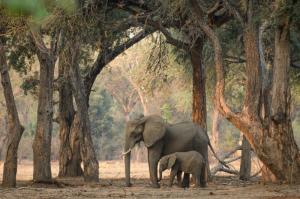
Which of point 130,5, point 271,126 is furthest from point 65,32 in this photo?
point 271,126

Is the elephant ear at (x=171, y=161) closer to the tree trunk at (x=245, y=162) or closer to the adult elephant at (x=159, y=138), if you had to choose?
the adult elephant at (x=159, y=138)

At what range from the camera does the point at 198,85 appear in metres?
21.7

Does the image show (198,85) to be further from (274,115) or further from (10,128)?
(10,128)

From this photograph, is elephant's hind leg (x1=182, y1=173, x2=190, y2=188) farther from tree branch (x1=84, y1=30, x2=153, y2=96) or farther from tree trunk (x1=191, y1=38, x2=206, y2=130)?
tree branch (x1=84, y1=30, x2=153, y2=96)

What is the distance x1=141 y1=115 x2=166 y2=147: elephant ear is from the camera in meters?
19.8

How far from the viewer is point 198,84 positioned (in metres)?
21.7

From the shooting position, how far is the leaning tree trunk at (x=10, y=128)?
56.0 feet

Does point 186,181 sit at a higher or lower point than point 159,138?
lower

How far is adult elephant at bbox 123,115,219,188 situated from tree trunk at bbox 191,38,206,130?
1.00 m

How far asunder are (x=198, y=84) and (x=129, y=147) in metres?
3.16

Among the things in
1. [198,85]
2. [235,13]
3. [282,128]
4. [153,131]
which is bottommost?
[282,128]

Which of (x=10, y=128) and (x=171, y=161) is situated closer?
(x=10, y=128)

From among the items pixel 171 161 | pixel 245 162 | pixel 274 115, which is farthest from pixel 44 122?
pixel 245 162

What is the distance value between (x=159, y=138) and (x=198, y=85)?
2.56m
